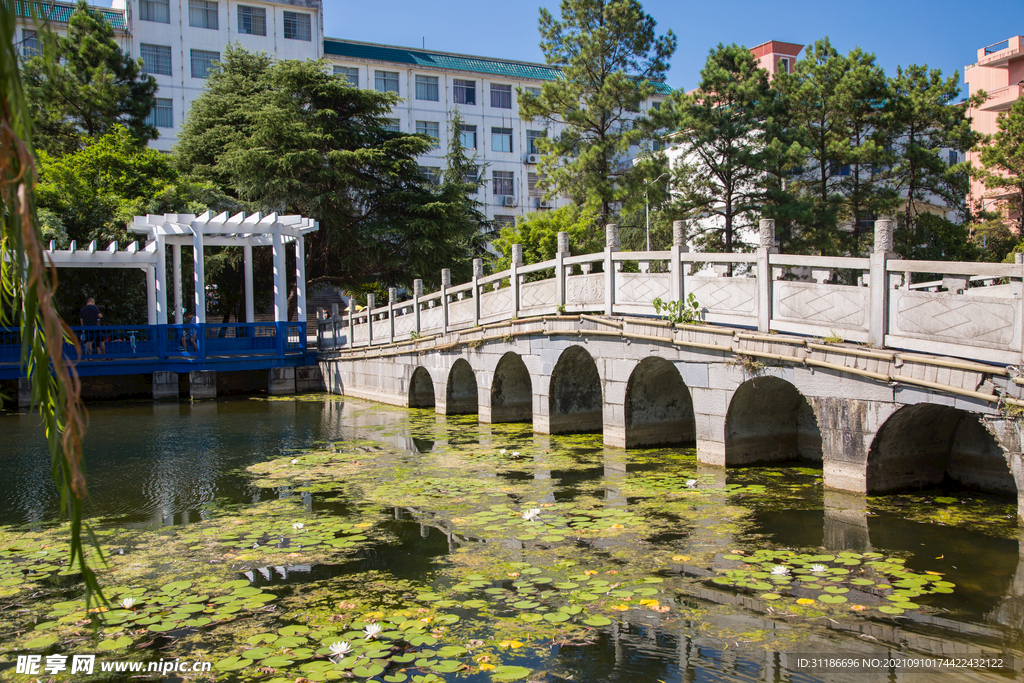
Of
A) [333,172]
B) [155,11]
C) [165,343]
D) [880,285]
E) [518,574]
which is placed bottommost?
[518,574]

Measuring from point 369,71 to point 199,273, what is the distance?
2077cm

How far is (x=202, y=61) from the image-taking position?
33.8 metres

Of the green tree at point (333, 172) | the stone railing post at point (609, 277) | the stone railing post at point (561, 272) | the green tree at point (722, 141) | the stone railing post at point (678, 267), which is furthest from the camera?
the green tree at point (333, 172)

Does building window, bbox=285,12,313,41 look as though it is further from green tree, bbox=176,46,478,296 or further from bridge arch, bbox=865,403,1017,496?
bridge arch, bbox=865,403,1017,496

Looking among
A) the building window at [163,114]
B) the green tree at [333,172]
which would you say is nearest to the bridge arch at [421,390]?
the green tree at [333,172]

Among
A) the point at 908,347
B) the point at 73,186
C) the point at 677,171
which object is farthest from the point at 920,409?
the point at 73,186

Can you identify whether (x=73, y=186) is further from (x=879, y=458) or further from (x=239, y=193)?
(x=879, y=458)

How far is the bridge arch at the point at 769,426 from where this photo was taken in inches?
348

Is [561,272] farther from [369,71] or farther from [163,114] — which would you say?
[369,71]

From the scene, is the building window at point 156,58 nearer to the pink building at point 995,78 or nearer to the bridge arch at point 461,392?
the bridge arch at point 461,392

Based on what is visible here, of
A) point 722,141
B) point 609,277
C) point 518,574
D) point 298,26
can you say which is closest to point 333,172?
point 722,141

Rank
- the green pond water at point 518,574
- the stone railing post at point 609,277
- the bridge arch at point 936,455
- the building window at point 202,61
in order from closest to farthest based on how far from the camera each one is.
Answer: the green pond water at point 518,574
the bridge arch at point 936,455
the stone railing post at point 609,277
the building window at point 202,61

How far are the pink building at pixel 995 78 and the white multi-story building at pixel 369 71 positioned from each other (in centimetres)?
1287

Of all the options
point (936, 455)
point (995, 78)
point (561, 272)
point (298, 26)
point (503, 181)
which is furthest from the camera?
point (503, 181)
